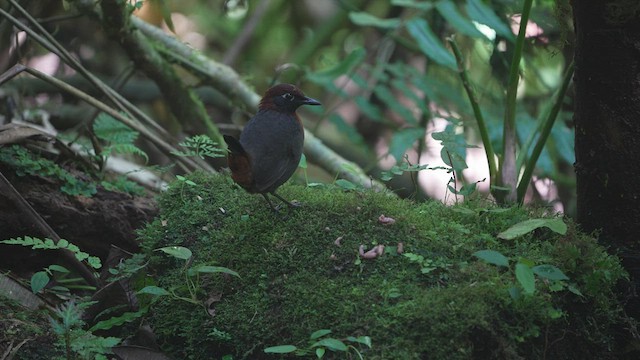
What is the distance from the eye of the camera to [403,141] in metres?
4.62

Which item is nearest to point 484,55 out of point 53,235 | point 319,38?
point 319,38

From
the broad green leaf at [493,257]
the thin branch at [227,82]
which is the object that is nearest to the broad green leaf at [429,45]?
the thin branch at [227,82]

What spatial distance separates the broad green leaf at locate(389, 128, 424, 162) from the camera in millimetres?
4484

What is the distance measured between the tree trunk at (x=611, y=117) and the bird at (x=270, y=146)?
1165mm

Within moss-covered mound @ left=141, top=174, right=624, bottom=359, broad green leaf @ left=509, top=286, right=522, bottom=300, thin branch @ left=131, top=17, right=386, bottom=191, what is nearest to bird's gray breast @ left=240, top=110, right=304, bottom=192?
moss-covered mound @ left=141, top=174, right=624, bottom=359

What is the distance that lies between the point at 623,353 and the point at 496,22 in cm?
199

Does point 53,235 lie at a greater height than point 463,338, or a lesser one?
lesser

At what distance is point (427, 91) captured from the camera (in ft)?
16.3

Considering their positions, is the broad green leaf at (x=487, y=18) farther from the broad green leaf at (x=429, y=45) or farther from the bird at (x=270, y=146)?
the bird at (x=270, y=146)

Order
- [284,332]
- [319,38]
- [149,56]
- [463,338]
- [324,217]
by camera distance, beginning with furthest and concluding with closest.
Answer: [319,38], [149,56], [324,217], [284,332], [463,338]

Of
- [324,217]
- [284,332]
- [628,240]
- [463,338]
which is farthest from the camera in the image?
[324,217]

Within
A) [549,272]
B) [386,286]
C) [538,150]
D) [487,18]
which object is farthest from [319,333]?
[487,18]

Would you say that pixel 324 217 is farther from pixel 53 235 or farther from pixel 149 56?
pixel 149 56

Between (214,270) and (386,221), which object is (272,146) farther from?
(214,270)
